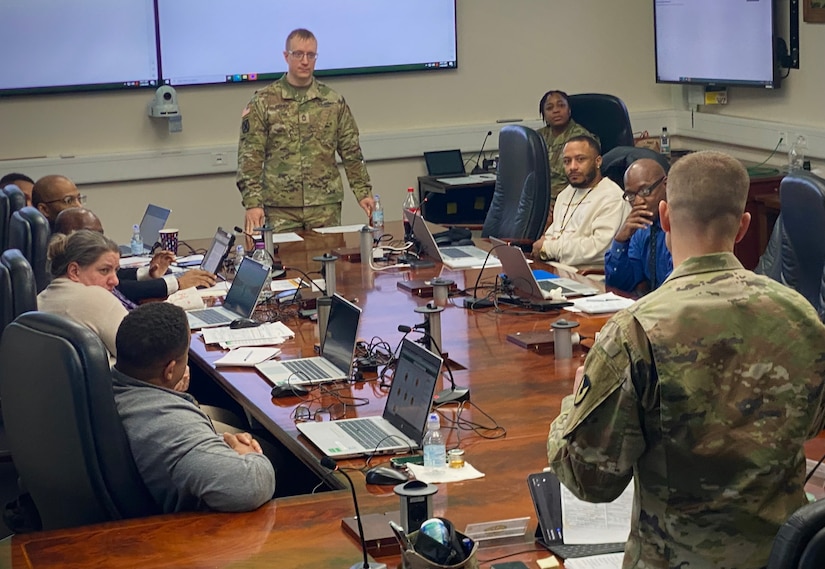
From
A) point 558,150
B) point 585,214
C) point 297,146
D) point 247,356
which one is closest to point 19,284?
point 247,356

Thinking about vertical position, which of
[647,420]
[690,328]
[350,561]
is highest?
[690,328]

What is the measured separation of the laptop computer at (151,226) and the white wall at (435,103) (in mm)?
831

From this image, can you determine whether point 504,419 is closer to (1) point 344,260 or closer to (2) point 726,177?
(2) point 726,177

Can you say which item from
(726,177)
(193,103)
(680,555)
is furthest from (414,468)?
(193,103)

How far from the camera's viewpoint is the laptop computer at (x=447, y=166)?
795 centimetres

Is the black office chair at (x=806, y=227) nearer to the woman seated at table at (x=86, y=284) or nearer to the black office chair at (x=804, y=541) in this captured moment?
the woman seated at table at (x=86, y=284)

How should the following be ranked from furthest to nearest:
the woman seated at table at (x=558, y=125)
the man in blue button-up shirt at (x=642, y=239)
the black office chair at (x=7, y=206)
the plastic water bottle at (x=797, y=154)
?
the woman seated at table at (x=558, y=125) → the plastic water bottle at (x=797, y=154) → the black office chair at (x=7, y=206) → the man in blue button-up shirt at (x=642, y=239)

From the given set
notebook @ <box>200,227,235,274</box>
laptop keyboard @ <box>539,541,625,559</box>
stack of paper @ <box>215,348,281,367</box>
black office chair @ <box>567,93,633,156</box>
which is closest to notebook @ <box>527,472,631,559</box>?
laptop keyboard @ <box>539,541,625,559</box>

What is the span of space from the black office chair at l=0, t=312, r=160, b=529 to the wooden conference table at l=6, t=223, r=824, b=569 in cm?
24

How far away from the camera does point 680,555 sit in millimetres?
2018

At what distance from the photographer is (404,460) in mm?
2908

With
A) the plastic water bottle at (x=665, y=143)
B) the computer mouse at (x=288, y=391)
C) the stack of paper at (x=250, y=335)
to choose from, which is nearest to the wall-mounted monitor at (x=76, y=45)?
the plastic water bottle at (x=665, y=143)

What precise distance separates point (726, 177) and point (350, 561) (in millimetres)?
1007

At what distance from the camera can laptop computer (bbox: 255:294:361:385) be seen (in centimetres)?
366
